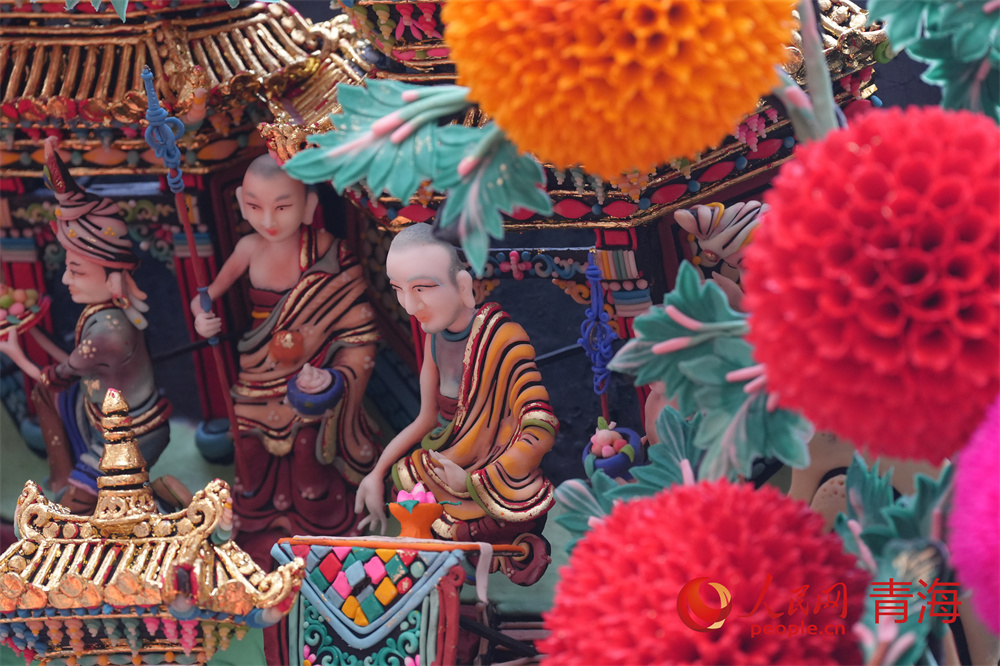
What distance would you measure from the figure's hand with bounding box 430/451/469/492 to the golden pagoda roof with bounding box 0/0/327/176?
2.47 ft

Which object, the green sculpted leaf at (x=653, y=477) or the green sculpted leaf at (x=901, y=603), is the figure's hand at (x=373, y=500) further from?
the green sculpted leaf at (x=901, y=603)

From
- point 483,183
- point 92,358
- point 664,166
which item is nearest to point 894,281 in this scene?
point 483,183

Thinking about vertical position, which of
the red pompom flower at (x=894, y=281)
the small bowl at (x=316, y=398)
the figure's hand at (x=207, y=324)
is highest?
the red pompom flower at (x=894, y=281)

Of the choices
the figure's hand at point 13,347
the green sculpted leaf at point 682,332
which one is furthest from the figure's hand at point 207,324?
the green sculpted leaf at point 682,332

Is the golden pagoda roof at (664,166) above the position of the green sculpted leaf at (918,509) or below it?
above

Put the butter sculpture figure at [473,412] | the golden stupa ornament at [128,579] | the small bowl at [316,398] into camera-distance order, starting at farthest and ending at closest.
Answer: the small bowl at [316,398] < the butter sculpture figure at [473,412] < the golden stupa ornament at [128,579]

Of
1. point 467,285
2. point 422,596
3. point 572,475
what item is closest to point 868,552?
point 422,596

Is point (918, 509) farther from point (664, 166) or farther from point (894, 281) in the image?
point (664, 166)

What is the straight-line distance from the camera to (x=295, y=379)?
2027 mm

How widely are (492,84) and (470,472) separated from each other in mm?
1055

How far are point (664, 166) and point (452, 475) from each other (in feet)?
1.89

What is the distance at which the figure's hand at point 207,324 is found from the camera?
2.04 metres

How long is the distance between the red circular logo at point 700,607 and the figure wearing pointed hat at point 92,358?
5.12ft

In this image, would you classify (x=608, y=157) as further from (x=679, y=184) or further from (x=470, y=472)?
(x=470, y=472)
